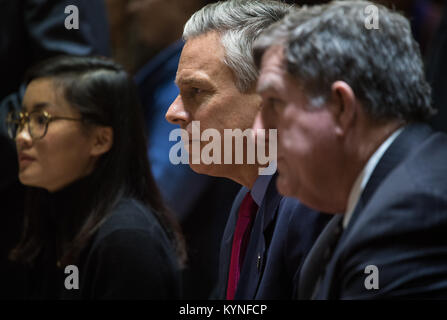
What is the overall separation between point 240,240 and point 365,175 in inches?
19.0

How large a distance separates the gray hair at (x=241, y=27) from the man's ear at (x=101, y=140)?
60 centimetres

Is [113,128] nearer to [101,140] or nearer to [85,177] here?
[101,140]

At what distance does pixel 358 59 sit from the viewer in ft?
3.75

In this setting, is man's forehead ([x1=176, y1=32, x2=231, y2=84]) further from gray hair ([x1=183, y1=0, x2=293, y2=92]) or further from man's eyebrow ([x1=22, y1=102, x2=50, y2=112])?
man's eyebrow ([x1=22, y1=102, x2=50, y2=112])

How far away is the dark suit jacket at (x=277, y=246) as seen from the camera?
55.2 inches

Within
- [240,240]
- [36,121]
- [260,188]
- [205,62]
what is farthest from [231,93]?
[36,121]

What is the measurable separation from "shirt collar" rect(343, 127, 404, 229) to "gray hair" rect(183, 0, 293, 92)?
1.47 ft

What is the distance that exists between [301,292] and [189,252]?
0.85 metres

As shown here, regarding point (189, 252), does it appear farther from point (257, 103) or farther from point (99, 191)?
point (257, 103)

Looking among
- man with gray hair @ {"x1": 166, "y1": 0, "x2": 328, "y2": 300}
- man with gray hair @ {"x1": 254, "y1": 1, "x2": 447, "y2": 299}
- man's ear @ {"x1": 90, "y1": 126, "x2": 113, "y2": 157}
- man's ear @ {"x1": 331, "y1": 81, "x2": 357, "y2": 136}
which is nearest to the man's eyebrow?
man's ear @ {"x1": 90, "y1": 126, "x2": 113, "y2": 157}

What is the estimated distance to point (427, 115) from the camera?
1.24 m

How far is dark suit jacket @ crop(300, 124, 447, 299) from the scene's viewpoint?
1.09 metres

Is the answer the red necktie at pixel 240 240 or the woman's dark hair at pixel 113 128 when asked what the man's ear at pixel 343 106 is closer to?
the red necktie at pixel 240 240

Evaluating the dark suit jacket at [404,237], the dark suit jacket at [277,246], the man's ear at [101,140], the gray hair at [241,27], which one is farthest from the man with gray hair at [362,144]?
the man's ear at [101,140]
